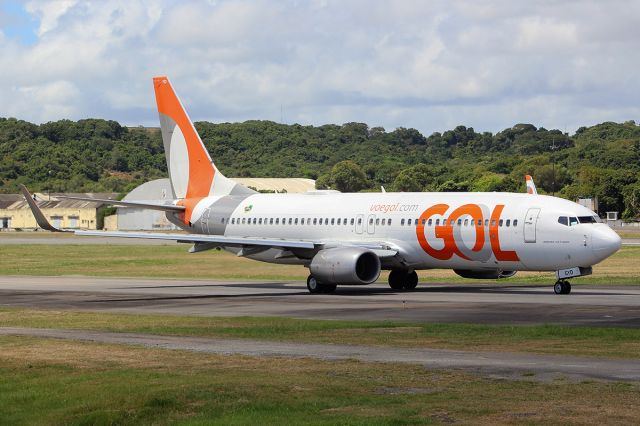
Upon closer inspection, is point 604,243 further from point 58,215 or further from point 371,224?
point 58,215

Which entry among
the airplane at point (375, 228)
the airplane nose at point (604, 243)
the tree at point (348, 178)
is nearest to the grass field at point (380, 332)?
the airplane at point (375, 228)

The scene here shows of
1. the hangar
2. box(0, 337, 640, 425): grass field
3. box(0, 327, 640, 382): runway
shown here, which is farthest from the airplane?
the hangar

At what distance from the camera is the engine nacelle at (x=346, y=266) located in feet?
153

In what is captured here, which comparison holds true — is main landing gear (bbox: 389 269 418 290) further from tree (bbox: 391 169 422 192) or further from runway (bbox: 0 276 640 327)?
tree (bbox: 391 169 422 192)

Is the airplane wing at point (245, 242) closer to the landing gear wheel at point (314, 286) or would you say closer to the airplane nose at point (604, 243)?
the landing gear wheel at point (314, 286)

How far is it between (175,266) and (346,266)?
28253 millimetres

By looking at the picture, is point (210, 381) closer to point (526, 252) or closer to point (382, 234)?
point (526, 252)

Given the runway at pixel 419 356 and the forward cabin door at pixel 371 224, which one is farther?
the forward cabin door at pixel 371 224

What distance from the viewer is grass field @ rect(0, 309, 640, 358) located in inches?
1047

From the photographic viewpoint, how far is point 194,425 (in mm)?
17406

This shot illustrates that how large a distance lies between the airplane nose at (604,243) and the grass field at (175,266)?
356 inches

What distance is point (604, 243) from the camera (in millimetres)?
43125

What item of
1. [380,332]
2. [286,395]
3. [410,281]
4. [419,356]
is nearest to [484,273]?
[410,281]

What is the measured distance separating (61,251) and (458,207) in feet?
169
